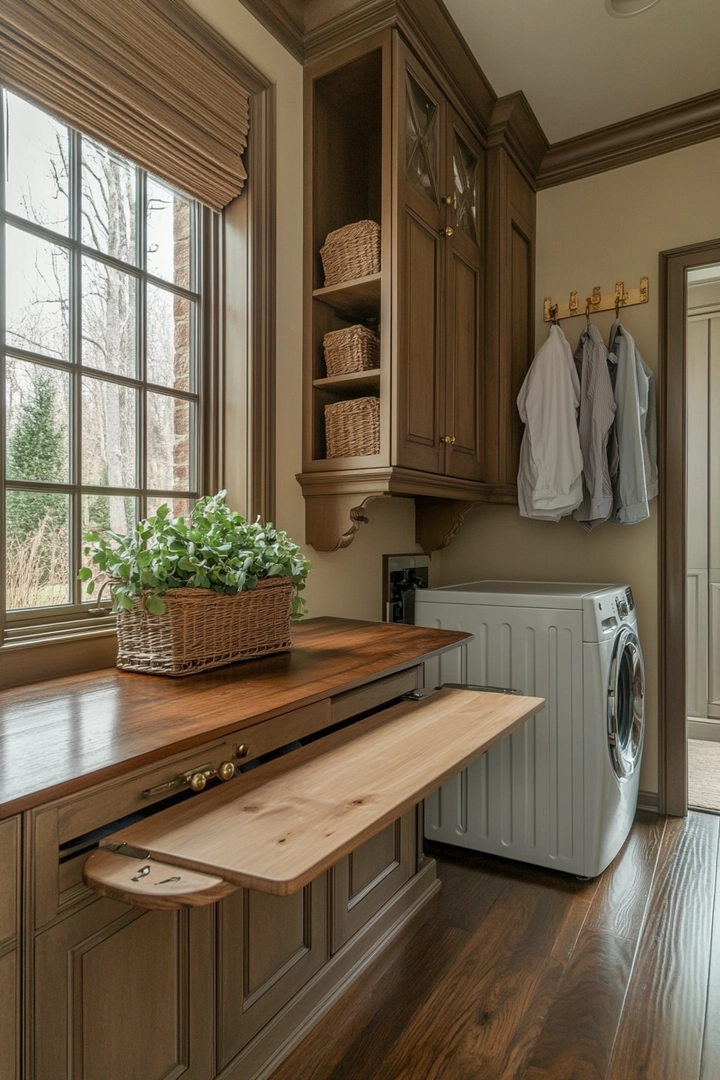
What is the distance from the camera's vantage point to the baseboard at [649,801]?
2627 mm

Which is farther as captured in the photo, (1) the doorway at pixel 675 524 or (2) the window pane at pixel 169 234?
(1) the doorway at pixel 675 524

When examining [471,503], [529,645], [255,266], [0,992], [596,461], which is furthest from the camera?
[471,503]

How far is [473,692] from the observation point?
5.24 ft

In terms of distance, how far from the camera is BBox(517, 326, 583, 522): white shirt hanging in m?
2.51

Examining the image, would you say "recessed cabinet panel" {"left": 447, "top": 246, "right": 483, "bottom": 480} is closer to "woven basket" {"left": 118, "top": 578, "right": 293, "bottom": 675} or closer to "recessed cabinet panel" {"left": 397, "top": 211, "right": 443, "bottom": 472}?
"recessed cabinet panel" {"left": 397, "top": 211, "right": 443, "bottom": 472}

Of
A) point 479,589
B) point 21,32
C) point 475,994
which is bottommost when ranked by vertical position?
point 475,994

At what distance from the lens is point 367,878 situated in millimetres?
1704

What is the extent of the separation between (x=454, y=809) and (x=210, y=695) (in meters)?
1.44

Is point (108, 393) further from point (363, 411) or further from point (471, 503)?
point (471, 503)

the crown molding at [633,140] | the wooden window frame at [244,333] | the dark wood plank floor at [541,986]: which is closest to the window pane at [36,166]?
the wooden window frame at [244,333]

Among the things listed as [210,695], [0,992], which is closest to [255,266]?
[210,695]

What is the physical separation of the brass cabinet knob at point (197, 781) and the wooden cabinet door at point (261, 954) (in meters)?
0.30

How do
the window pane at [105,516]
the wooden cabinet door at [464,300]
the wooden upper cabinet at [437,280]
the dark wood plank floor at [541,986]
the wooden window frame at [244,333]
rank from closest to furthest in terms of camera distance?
the dark wood plank floor at [541,986], the window pane at [105,516], the wooden window frame at [244,333], the wooden upper cabinet at [437,280], the wooden cabinet door at [464,300]

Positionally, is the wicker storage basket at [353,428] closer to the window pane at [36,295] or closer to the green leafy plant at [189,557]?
the green leafy plant at [189,557]
